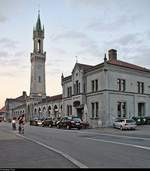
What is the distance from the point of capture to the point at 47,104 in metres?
77.0

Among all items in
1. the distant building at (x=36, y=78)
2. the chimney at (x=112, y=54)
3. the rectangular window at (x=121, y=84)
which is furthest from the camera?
the distant building at (x=36, y=78)

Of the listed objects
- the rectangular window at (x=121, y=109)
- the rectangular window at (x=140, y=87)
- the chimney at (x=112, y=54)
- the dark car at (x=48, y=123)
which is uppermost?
the chimney at (x=112, y=54)

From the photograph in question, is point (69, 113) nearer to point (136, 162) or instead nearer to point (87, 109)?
point (87, 109)

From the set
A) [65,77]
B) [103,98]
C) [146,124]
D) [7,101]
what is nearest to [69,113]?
[65,77]

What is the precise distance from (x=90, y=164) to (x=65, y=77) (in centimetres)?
5045

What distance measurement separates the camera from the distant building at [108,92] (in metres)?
47.7

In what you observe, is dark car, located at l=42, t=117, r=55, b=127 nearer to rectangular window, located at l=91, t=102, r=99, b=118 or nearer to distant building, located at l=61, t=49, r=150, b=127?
distant building, located at l=61, t=49, r=150, b=127

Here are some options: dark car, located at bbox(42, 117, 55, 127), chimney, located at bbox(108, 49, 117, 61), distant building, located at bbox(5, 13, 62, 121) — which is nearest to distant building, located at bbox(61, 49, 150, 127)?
chimney, located at bbox(108, 49, 117, 61)

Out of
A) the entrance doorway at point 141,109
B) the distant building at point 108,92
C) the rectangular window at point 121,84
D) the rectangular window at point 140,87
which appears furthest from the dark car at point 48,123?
the rectangular window at point 140,87

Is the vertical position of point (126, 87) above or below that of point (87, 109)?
above

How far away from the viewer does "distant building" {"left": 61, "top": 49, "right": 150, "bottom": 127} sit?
47.7 metres

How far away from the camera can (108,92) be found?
1875 inches

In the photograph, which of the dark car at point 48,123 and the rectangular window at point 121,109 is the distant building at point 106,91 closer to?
the rectangular window at point 121,109

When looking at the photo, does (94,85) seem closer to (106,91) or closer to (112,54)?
(106,91)
